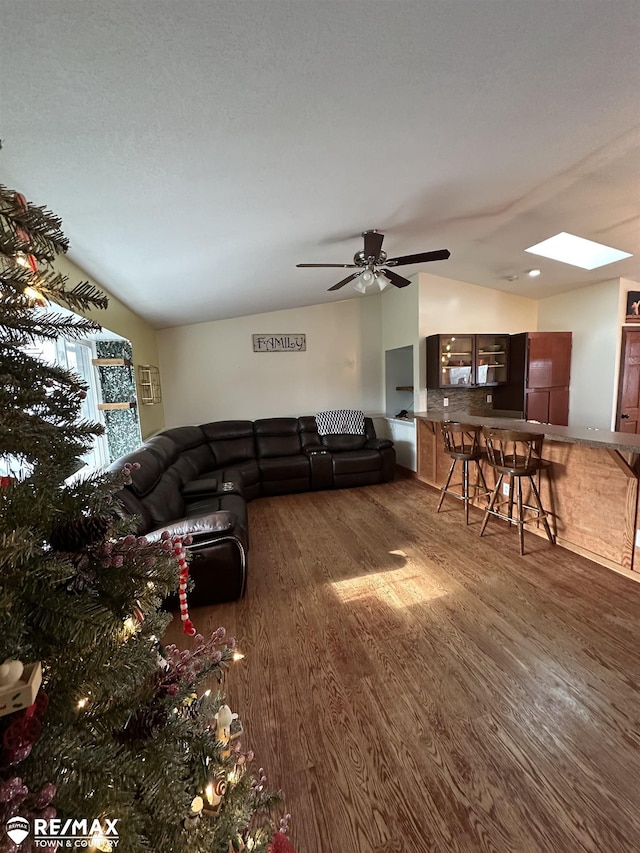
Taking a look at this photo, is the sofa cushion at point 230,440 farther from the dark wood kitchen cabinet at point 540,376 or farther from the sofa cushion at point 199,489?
the dark wood kitchen cabinet at point 540,376

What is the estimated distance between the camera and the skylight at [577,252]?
4.03m

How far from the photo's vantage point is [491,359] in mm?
5145

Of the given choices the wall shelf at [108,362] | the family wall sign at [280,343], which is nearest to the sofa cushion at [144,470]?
the wall shelf at [108,362]

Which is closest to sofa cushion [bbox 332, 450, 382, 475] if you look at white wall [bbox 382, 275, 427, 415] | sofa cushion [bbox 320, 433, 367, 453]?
sofa cushion [bbox 320, 433, 367, 453]

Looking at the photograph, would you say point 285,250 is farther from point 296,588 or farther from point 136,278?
point 296,588

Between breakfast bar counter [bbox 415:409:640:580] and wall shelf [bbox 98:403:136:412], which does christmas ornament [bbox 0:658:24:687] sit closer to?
breakfast bar counter [bbox 415:409:640:580]

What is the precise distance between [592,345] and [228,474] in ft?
16.8

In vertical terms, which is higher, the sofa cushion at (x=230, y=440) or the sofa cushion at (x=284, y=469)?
the sofa cushion at (x=230, y=440)

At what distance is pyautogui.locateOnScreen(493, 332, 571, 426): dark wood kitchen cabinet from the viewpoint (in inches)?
194

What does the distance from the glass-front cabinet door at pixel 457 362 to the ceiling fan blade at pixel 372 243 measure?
2179mm

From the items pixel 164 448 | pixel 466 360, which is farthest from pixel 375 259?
pixel 164 448

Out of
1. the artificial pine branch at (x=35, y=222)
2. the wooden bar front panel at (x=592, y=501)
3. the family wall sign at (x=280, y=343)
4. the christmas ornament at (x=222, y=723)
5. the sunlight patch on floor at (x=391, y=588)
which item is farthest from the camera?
the family wall sign at (x=280, y=343)

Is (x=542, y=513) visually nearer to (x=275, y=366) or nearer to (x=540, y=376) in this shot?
(x=540, y=376)

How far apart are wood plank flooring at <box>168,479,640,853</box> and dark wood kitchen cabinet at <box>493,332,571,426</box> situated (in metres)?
2.61
